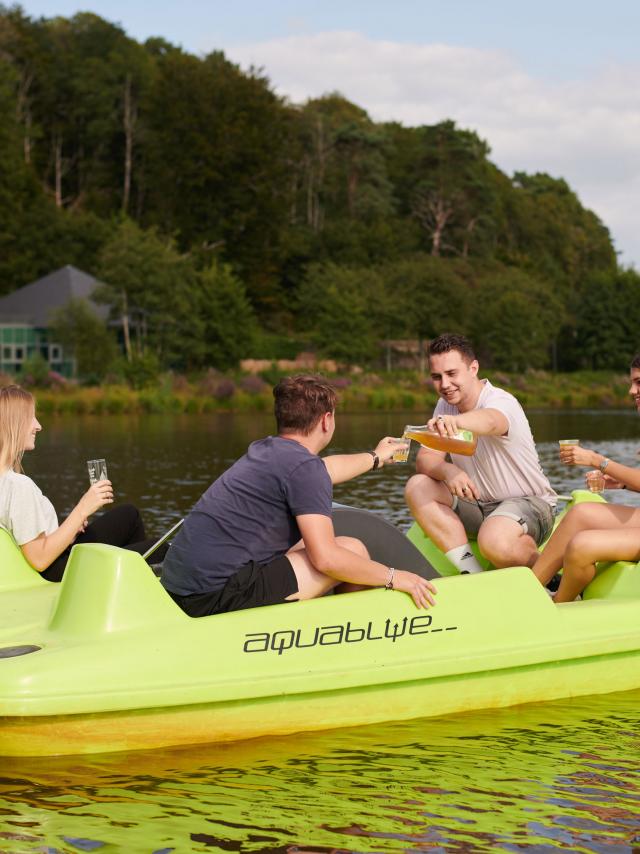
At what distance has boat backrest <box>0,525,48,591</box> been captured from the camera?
6055mm

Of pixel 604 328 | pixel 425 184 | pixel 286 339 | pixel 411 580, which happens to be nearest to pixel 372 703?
pixel 411 580

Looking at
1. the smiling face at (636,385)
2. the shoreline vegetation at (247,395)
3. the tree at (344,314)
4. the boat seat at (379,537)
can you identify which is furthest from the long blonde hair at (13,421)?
the tree at (344,314)

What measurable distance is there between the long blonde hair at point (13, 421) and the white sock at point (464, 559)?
7.36 feet

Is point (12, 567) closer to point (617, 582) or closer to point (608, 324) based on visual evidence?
point (617, 582)

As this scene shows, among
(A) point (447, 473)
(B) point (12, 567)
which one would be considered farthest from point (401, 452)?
(B) point (12, 567)

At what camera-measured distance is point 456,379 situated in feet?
20.8

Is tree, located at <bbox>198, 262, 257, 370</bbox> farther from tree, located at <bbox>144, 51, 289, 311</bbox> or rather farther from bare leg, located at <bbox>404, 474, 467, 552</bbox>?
bare leg, located at <bbox>404, 474, 467, 552</bbox>

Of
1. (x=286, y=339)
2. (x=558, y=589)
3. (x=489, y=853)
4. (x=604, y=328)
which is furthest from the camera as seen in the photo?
(x=604, y=328)

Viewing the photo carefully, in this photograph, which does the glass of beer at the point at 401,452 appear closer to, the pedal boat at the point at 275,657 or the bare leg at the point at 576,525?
the pedal boat at the point at 275,657

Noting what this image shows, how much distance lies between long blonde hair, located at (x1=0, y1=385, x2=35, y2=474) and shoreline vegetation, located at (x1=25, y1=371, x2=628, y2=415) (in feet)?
97.2

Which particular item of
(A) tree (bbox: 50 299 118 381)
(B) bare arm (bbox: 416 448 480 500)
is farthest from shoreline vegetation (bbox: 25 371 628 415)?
(B) bare arm (bbox: 416 448 480 500)

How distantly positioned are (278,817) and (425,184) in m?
72.2

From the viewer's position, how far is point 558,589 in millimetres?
6328

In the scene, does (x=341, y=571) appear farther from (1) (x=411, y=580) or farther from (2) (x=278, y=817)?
(2) (x=278, y=817)
